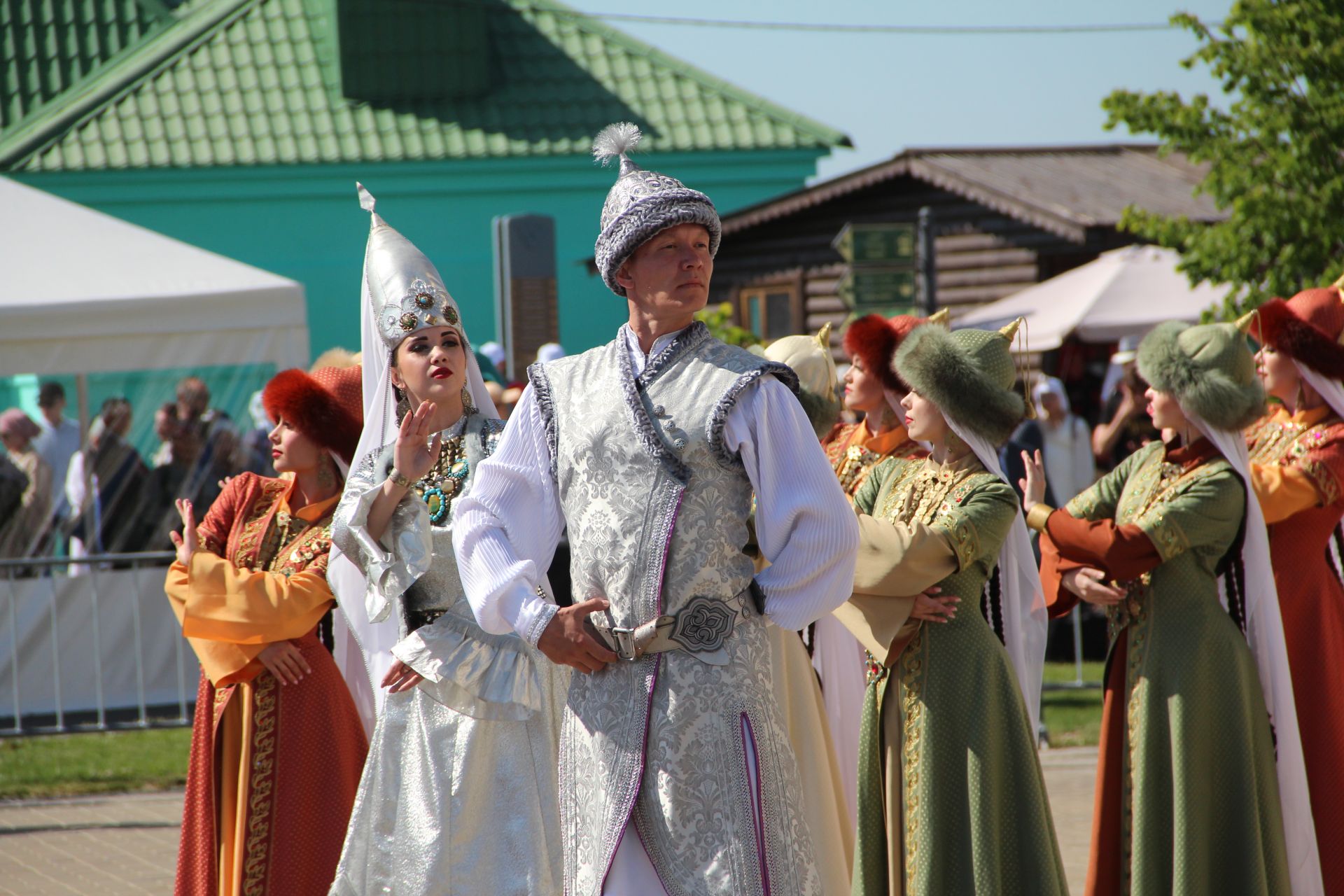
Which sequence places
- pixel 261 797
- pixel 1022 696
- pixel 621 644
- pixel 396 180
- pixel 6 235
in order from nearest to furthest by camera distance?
pixel 621 644 → pixel 1022 696 → pixel 261 797 → pixel 6 235 → pixel 396 180

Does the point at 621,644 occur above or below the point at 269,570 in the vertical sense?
above

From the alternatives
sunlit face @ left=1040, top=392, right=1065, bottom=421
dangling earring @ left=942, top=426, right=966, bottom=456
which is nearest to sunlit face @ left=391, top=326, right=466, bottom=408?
dangling earring @ left=942, top=426, right=966, bottom=456

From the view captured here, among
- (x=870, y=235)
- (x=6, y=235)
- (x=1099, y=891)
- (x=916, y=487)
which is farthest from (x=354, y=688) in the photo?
(x=870, y=235)

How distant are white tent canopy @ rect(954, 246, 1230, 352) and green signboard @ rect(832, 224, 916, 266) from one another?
127 cm

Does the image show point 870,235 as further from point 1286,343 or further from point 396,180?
point 396,180

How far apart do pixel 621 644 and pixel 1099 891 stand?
2.01 metres

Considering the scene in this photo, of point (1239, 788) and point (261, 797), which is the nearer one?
point (1239, 788)

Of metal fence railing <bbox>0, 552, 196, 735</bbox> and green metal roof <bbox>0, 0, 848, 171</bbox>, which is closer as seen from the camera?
metal fence railing <bbox>0, 552, 196, 735</bbox>

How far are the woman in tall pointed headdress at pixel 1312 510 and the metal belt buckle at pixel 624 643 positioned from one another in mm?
2295

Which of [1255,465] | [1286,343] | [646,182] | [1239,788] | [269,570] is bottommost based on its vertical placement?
[1239,788]

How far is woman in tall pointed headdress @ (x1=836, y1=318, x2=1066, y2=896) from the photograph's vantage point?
13.0 feet

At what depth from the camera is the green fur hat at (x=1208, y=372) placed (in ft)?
13.9

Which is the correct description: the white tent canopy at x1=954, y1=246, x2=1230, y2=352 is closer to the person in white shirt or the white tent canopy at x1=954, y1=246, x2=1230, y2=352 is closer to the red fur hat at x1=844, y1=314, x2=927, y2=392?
the person in white shirt

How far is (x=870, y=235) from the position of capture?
37.6 ft
